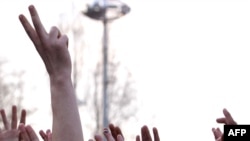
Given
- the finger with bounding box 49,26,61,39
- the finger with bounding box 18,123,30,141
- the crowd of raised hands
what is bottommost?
the finger with bounding box 18,123,30,141

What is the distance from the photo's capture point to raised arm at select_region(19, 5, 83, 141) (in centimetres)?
320

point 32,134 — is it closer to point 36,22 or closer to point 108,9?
point 36,22

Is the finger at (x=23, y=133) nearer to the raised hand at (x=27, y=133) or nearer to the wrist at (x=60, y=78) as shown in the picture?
the raised hand at (x=27, y=133)

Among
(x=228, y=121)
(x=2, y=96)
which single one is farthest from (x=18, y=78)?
(x=228, y=121)

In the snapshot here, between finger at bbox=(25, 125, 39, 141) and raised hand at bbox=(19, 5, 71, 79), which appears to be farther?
finger at bbox=(25, 125, 39, 141)

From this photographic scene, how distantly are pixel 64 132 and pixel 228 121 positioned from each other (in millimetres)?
780

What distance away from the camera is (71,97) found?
10.7 ft

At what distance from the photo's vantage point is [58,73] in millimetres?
3299

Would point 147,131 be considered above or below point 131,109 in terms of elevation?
above

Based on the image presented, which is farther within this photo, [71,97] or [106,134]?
[71,97]

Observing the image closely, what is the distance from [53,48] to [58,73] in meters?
0.11

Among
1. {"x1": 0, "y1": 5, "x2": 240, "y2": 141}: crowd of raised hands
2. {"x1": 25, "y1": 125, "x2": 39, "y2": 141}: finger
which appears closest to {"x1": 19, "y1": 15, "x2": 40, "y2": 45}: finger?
{"x1": 0, "y1": 5, "x2": 240, "y2": 141}: crowd of raised hands

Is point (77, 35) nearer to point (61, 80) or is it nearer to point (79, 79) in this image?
point (79, 79)

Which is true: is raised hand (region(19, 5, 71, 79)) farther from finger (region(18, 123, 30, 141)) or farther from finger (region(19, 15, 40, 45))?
finger (region(18, 123, 30, 141))
